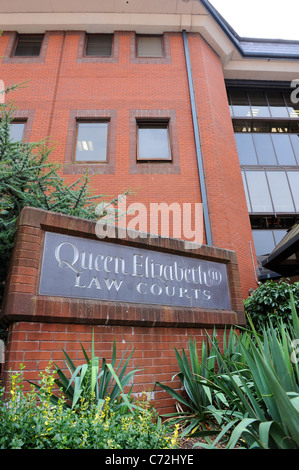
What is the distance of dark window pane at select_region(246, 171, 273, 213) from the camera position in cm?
1076

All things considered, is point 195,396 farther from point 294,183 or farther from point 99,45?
point 99,45

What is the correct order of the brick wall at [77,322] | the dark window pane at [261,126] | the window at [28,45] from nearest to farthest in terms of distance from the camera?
the brick wall at [77,322]
the window at [28,45]
the dark window pane at [261,126]

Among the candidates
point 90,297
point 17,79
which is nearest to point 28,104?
point 17,79

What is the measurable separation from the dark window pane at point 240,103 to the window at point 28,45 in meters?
8.54

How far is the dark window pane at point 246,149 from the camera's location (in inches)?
463

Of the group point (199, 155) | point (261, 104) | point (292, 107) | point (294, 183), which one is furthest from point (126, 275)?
point (292, 107)

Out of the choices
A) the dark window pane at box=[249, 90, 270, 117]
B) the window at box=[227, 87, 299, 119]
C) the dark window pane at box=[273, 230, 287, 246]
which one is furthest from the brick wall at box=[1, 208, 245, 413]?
the dark window pane at box=[249, 90, 270, 117]

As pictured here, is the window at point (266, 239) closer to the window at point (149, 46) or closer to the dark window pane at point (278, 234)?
the dark window pane at point (278, 234)

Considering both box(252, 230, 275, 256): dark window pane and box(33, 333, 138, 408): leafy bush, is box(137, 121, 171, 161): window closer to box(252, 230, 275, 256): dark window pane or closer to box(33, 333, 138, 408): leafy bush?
box(252, 230, 275, 256): dark window pane

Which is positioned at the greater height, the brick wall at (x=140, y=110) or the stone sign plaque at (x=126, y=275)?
the brick wall at (x=140, y=110)

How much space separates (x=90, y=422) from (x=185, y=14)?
43.5 ft

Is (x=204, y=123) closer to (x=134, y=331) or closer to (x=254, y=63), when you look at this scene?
(x=254, y=63)

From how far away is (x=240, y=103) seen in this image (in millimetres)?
13117

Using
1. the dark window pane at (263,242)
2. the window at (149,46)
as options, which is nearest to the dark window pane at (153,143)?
the window at (149,46)
